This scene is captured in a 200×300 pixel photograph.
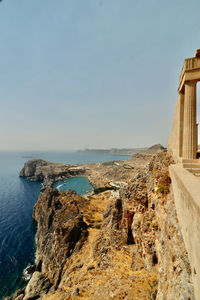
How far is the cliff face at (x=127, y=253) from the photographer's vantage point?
8539mm

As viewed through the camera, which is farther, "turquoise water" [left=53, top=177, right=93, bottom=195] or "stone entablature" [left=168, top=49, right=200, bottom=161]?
"turquoise water" [left=53, top=177, right=93, bottom=195]

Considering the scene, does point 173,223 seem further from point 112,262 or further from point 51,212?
point 51,212

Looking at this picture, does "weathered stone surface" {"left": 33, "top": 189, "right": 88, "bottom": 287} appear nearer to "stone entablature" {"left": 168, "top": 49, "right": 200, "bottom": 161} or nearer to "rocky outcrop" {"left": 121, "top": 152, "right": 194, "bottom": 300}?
"rocky outcrop" {"left": 121, "top": 152, "right": 194, "bottom": 300}

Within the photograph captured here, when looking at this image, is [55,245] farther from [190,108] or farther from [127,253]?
[190,108]

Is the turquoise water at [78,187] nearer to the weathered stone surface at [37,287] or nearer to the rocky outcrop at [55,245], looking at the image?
the rocky outcrop at [55,245]

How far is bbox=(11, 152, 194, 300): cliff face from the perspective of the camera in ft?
28.0

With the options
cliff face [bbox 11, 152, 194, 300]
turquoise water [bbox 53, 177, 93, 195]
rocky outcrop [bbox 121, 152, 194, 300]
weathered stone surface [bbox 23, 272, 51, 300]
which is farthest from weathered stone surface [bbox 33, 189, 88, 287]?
turquoise water [bbox 53, 177, 93, 195]

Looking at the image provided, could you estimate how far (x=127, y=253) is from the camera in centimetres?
1791

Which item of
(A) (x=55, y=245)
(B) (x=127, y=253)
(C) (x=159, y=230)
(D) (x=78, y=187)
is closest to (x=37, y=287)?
(A) (x=55, y=245)

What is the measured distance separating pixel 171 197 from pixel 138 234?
8.50m

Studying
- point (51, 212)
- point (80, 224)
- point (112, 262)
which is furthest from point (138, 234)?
point (51, 212)

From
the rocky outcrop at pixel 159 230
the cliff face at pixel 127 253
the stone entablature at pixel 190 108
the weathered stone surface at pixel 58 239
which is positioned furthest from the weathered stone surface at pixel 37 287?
the stone entablature at pixel 190 108

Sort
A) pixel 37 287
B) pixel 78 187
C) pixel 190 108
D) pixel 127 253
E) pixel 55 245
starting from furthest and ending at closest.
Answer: pixel 78 187 < pixel 55 245 < pixel 37 287 < pixel 127 253 < pixel 190 108

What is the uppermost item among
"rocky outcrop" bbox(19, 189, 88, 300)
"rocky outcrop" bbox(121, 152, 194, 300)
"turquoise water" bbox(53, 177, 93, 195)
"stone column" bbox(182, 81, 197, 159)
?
"stone column" bbox(182, 81, 197, 159)
